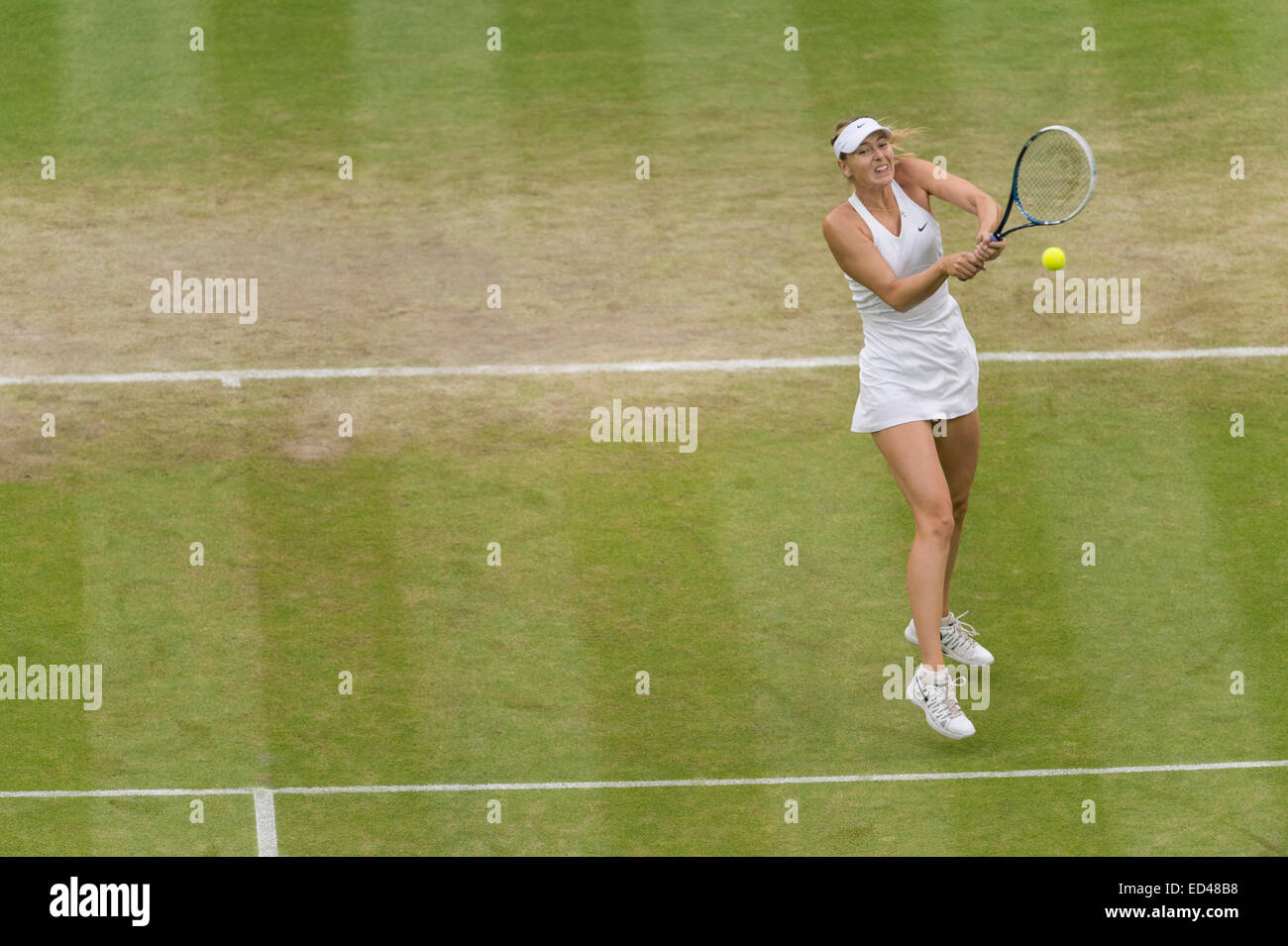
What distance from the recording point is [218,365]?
43.4 ft

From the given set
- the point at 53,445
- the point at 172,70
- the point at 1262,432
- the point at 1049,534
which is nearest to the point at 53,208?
the point at 172,70

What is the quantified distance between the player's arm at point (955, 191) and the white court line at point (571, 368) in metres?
3.35

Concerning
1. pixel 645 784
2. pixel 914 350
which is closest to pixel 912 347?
pixel 914 350

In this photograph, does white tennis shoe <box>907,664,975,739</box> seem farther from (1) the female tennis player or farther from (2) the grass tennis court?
(2) the grass tennis court

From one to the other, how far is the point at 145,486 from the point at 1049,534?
5.54 meters

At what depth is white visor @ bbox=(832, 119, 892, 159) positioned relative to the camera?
9414 mm

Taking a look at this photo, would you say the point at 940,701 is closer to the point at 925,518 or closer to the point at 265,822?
the point at 925,518

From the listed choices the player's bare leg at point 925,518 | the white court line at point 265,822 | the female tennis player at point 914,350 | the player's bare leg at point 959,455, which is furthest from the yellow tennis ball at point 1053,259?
the white court line at point 265,822

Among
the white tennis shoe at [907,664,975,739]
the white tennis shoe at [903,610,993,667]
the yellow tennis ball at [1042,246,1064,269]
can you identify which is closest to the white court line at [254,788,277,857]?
the white tennis shoe at [907,664,975,739]

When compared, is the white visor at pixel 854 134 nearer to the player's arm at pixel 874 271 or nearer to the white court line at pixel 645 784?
the player's arm at pixel 874 271

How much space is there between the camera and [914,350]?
9586 millimetres

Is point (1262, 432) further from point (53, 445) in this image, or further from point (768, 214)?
point (53, 445)

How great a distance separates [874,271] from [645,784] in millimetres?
2811

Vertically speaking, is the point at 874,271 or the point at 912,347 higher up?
Result: the point at 874,271
